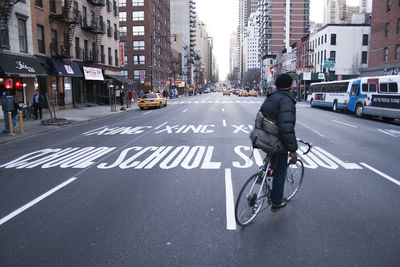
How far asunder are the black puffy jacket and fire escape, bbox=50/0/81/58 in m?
27.3

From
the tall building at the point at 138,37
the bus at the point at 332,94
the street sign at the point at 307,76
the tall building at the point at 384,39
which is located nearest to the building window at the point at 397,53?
the tall building at the point at 384,39

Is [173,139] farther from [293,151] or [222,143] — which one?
[293,151]

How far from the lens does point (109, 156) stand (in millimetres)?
9312

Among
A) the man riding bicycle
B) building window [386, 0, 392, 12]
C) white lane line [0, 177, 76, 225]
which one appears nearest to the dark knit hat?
the man riding bicycle

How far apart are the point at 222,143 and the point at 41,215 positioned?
23.0 ft

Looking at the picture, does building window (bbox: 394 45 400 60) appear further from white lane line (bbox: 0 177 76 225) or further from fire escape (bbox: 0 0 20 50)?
white lane line (bbox: 0 177 76 225)

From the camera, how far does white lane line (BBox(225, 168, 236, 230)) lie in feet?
15.0

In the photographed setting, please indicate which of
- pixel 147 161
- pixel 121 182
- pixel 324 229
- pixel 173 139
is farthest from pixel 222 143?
pixel 324 229

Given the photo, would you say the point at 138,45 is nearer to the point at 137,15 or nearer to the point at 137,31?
the point at 137,31

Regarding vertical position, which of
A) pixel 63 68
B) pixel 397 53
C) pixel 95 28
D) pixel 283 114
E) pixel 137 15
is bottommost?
pixel 283 114

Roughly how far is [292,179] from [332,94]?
27.5 metres

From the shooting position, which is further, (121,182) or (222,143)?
(222,143)

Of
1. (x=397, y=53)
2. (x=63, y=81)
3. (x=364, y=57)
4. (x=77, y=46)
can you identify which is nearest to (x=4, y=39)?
(x=63, y=81)

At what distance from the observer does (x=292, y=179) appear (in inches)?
216
